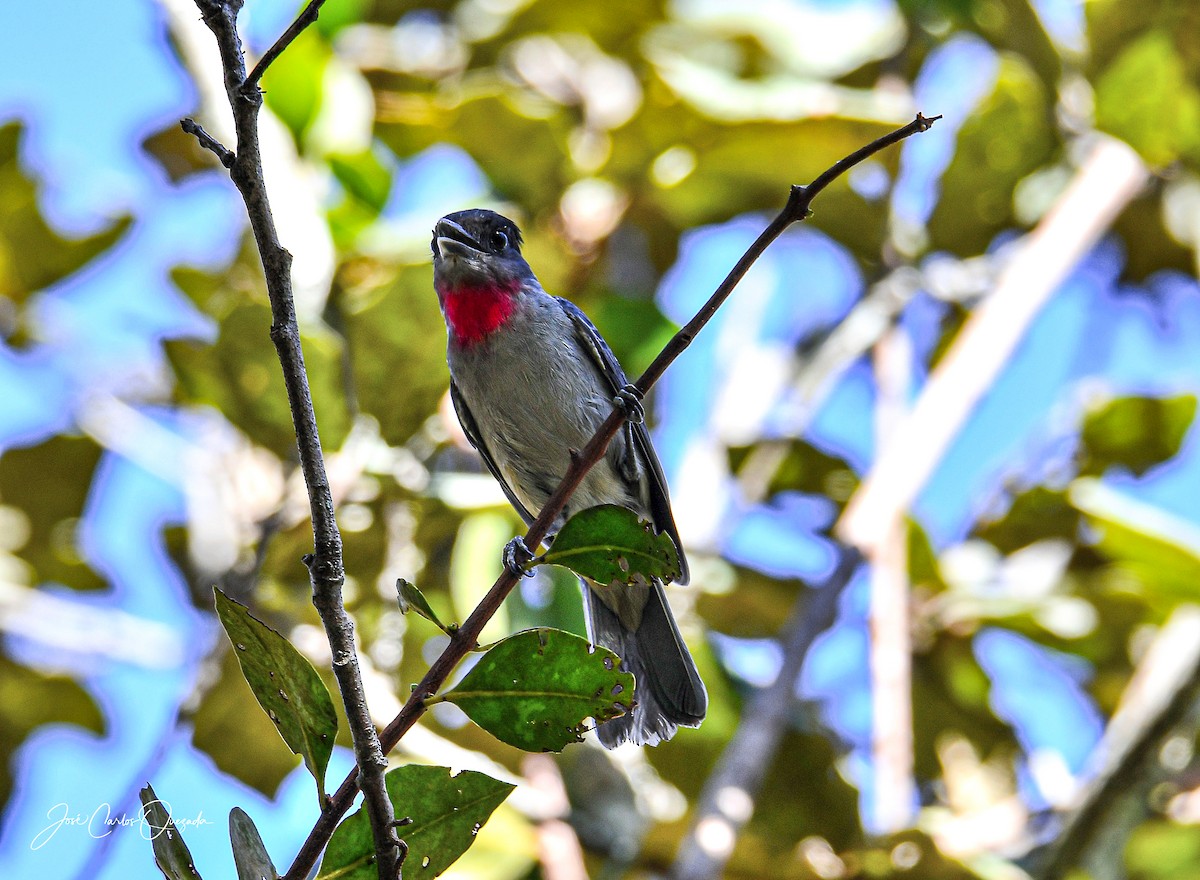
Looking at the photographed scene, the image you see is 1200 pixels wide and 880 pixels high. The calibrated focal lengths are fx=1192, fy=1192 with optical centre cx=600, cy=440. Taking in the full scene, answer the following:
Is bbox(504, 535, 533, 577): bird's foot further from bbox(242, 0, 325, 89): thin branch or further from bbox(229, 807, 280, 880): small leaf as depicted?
bbox(242, 0, 325, 89): thin branch

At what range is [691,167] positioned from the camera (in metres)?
3.77

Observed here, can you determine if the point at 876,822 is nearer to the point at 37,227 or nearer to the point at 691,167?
the point at 691,167

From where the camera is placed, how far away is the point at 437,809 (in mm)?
1485

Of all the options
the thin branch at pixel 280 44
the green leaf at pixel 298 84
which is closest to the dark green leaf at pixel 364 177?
the green leaf at pixel 298 84

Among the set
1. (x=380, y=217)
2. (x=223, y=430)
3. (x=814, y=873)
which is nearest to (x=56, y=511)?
(x=223, y=430)

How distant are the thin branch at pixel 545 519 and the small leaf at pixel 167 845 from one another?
147 millimetres

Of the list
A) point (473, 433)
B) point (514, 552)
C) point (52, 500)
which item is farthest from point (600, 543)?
point (52, 500)

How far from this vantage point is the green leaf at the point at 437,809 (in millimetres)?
1474

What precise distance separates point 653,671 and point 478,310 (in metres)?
1.10

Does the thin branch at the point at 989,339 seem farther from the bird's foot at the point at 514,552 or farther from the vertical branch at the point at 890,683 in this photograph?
the bird's foot at the point at 514,552

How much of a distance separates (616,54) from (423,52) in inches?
29.5

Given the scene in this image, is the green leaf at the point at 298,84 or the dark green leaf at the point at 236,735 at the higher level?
the green leaf at the point at 298,84

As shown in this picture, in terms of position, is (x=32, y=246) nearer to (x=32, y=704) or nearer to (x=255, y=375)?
(x=255, y=375)

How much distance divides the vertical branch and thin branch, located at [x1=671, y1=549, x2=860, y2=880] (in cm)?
12
